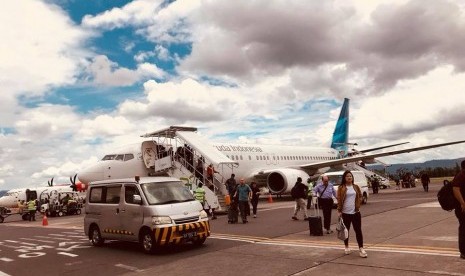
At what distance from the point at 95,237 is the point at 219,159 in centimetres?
909

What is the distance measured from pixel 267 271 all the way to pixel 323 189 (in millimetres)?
5864

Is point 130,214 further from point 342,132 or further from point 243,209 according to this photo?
point 342,132

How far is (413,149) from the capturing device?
30.7m

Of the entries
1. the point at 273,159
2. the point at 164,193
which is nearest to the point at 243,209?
the point at 164,193

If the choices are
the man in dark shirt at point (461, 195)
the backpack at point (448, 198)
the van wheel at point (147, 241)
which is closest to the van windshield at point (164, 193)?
the van wheel at point (147, 241)

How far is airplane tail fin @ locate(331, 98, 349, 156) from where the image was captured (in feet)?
154

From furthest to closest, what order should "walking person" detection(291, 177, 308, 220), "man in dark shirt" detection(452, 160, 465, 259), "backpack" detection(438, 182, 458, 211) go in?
1. "walking person" detection(291, 177, 308, 220)
2. "backpack" detection(438, 182, 458, 211)
3. "man in dark shirt" detection(452, 160, 465, 259)

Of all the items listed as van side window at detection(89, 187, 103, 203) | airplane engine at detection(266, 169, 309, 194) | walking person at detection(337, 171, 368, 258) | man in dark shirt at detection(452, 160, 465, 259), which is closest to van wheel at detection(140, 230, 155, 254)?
van side window at detection(89, 187, 103, 203)

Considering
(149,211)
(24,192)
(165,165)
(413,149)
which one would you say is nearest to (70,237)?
(149,211)

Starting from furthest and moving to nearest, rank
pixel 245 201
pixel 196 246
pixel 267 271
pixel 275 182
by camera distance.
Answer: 1. pixel 275 182
2. pixel 245 201
3. pixel 196 246
4. pixel 267 271

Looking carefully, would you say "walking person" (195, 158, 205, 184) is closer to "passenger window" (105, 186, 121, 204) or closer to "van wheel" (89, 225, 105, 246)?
"van wheel" (89, 225, 105, 246)

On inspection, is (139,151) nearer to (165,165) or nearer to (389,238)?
(165,165)

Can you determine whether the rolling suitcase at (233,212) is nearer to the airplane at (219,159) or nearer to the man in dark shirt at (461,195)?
the airplane at (219,159)

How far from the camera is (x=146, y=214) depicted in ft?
35.4
